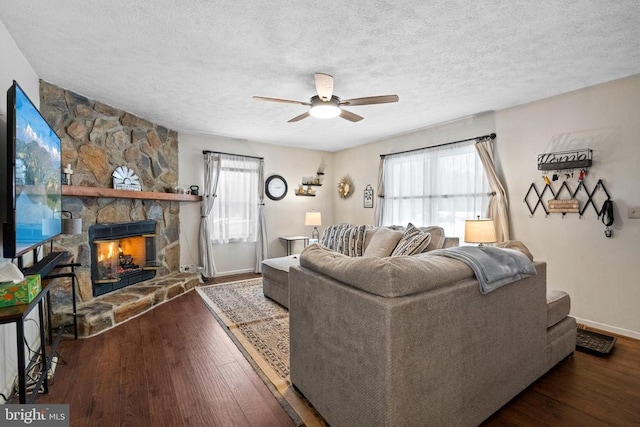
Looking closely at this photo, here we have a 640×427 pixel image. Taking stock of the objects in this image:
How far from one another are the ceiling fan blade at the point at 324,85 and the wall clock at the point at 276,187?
3.18 m

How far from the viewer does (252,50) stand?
91.7 inches

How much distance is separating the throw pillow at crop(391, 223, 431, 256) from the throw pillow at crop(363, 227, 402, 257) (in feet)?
0.36

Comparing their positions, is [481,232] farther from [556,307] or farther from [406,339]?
[406,339]

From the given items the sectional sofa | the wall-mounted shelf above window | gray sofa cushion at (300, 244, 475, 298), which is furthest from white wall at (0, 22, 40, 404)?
the wall-mounted shelf above window

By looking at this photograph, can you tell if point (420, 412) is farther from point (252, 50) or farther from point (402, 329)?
point (252, 50)

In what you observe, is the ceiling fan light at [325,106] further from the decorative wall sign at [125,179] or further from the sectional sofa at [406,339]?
the decorative wall sign at [125,179]

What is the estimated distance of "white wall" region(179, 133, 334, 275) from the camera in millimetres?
4926

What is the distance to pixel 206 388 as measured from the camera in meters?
2.04

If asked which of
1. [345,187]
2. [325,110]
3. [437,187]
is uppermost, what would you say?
[325,110]

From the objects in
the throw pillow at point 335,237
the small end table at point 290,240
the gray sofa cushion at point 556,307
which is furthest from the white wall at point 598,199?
the small end table at point 290,240

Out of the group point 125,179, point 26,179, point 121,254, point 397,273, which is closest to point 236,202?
point 125,179

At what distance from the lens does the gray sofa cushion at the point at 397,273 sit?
4.28ft

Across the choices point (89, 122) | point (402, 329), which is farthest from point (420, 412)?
point (89, 122)

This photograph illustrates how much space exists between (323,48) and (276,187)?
3.76 meters
